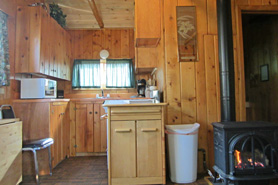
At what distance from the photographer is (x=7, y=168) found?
169cm

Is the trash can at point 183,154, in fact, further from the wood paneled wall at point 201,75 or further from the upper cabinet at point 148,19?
the upper cabinet at point 148,19

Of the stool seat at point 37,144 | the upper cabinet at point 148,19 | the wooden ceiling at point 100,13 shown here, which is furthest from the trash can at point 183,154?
the wooden ceiling at point 100,13

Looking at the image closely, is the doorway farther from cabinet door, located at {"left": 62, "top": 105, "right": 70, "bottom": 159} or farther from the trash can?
cabinet door, located at {"left": 62, "top": 105, "right": 70, "bottom": 159}

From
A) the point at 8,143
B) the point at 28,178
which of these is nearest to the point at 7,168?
the point at 8,143

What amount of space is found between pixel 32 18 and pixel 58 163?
7.10ft

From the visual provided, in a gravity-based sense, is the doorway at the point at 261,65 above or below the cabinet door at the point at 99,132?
above

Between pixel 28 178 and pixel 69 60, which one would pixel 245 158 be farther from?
pixel 69 60

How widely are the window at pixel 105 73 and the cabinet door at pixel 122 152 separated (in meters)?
2.06

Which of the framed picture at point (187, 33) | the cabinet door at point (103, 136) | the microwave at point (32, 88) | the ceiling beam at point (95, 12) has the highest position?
the ceiling beam at point (95, 12)

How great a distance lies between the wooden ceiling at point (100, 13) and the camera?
3.15 metres

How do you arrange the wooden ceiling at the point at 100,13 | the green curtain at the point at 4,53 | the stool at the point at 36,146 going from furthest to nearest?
the wooden ceiling at the point at 100,13 < the green curtain at the point at 4,53 < the stool at the point at 36,146

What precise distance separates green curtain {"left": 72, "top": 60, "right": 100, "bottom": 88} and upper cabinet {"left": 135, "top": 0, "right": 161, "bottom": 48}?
180 centimetres

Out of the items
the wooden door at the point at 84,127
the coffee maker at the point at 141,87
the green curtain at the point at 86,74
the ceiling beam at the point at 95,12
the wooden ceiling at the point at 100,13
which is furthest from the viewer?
the green curtain at the point at 86,74

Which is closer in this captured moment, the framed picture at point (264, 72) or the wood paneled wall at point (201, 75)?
the wood paneled wall at point (201, 75)
